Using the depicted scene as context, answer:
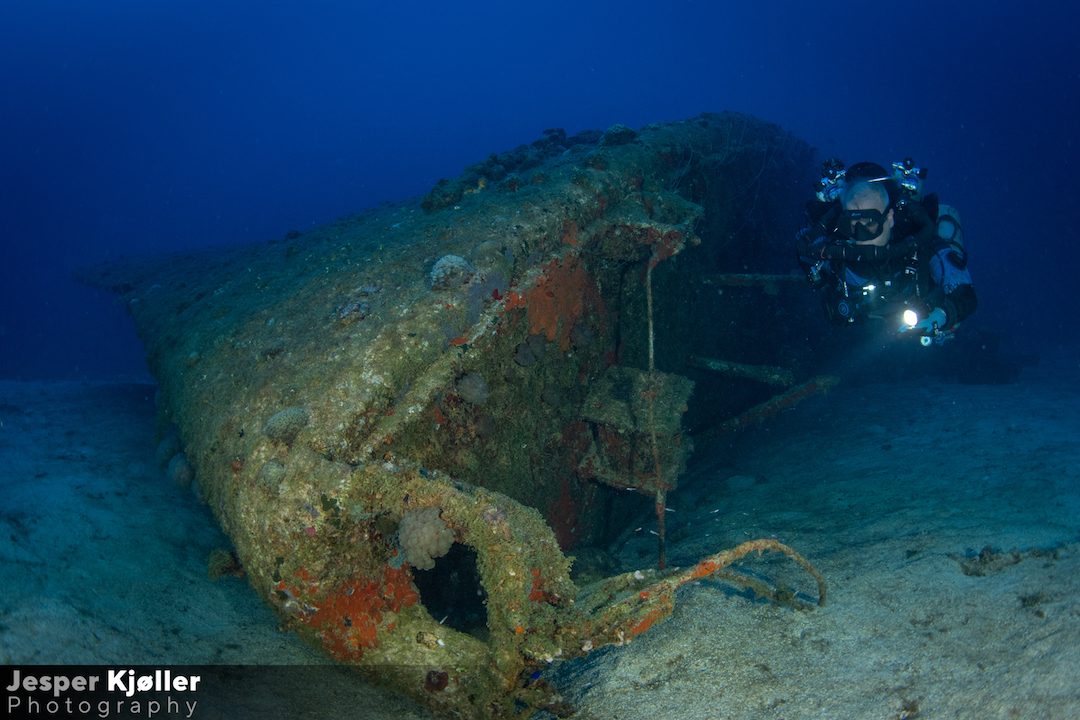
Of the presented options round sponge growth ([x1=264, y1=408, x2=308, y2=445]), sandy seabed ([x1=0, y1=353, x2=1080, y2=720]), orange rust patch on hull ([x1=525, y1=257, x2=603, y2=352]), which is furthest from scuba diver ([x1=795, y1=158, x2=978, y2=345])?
round sponge growth ([x1=264, y1=408, x2=308, y2=445])

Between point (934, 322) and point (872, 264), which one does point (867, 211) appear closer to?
point (872, 264)

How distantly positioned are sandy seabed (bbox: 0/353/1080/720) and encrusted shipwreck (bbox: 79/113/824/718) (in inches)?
15.8

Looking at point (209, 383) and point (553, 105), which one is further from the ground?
point (553, 105)

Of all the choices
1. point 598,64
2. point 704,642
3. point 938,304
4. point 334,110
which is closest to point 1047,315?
point 938,304

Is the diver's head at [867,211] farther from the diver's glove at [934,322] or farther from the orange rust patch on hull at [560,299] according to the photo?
the orange rust patch on hull at [560,299]

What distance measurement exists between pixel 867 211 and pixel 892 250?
0.53m

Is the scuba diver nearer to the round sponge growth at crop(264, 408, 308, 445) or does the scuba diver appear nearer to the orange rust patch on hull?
the orange rust patch on hull

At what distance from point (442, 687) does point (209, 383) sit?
8.80 feet

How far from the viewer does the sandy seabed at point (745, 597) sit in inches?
95.0

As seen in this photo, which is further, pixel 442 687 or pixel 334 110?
pixel 334 110

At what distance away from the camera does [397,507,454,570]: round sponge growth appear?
2.63m

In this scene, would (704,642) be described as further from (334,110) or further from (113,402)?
(334,110)

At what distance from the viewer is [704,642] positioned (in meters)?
2.94

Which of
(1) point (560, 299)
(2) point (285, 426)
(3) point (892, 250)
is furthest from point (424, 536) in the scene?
(3) point (892, 250)
